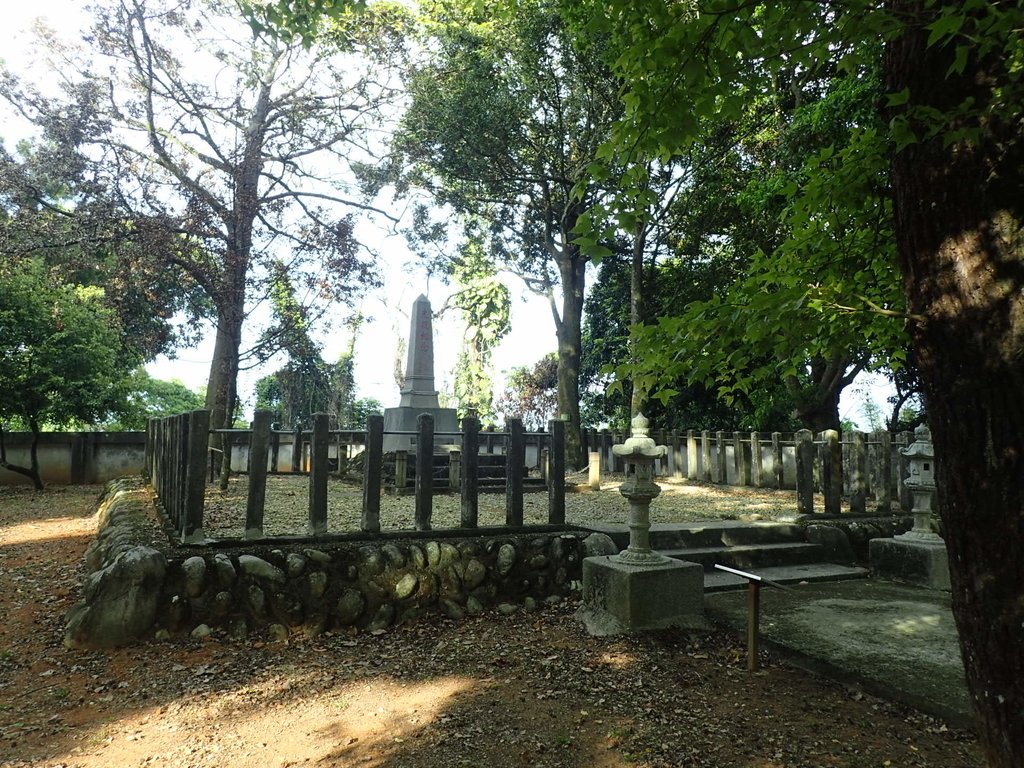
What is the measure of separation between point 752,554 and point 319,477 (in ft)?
15.3

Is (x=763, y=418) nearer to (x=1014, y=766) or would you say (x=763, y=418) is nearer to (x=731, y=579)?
(x=731, y=579)

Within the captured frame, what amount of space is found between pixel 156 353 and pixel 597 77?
14950mm

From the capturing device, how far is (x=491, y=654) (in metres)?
5.13

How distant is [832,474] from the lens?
8555mm

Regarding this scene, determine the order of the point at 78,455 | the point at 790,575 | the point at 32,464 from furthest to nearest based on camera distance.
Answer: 1. the point at 78,455
2. the point at 32,464
3. the point at 790,575

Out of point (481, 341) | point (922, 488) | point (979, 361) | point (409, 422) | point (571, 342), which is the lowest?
point (922, 488)

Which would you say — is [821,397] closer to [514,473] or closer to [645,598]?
[514,473]

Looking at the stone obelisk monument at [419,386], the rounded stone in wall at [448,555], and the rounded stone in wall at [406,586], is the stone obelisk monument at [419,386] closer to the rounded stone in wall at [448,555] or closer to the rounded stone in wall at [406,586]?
the rounded stone in wall at [448,555]

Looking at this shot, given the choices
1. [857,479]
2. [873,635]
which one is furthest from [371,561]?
[857,479]

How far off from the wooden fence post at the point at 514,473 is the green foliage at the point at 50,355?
10628 mm

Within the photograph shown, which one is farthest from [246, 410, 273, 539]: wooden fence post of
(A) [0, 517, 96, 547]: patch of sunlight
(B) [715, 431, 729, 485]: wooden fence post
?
(B) [715, 431, 729, 485]: wooden fence post

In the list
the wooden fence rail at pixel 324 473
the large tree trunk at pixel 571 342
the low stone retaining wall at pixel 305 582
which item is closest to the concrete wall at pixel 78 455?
the wooden fence rail at pixel 324 473

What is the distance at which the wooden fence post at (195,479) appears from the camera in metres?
5.50

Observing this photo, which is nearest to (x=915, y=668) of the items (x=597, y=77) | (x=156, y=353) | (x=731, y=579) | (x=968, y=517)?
(x=731, y=579)
